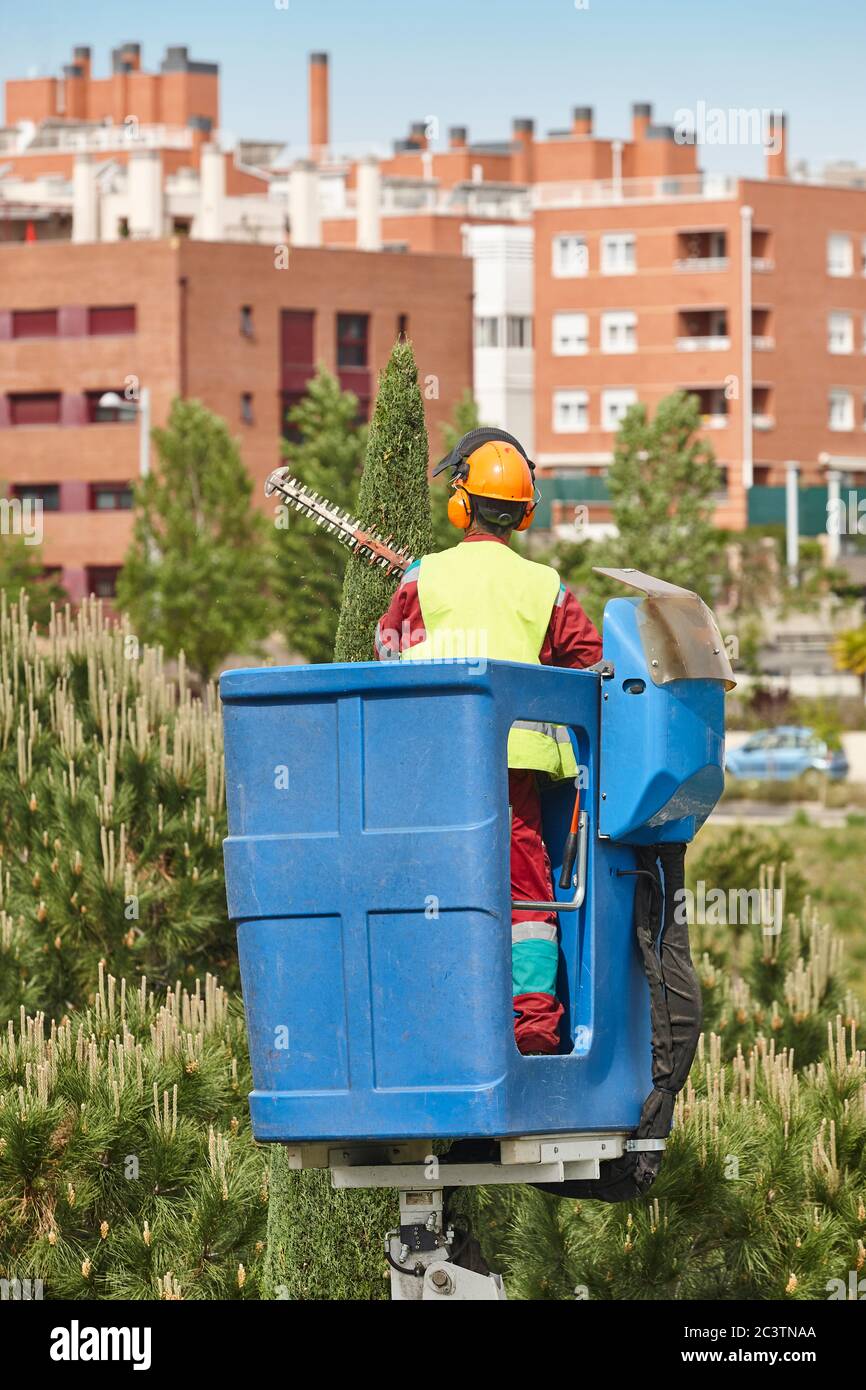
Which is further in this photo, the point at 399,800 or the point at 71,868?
the point at 71,868

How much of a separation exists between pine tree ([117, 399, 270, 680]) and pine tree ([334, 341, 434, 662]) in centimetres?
4407

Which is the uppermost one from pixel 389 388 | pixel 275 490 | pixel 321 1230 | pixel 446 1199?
pixel 389 388

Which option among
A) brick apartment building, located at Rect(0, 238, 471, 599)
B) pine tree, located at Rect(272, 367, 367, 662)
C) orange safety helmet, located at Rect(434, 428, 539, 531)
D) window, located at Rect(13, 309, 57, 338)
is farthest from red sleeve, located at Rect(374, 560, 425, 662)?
window, located at Rect(13, 309, 57, 338)

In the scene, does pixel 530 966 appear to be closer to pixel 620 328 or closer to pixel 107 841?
pixel 107 841

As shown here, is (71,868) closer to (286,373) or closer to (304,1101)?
(304,1101)

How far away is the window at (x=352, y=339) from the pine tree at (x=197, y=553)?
2009 cm

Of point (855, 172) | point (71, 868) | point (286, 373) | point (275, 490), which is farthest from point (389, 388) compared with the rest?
point (855, 172)

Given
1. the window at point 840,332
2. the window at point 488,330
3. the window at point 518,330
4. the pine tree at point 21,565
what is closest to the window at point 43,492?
the pine tree at point 21,565

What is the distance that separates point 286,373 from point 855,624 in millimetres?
19981

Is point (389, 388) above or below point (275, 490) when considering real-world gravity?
above

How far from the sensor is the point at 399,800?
557cm

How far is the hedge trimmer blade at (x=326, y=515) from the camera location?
21.3 feet

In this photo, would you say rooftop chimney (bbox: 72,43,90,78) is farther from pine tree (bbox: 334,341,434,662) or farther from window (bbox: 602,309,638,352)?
pine tree (bbox: 334,341,434,662)

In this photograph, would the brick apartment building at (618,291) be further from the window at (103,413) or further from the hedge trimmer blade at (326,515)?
the hedge trimmer blade at (326,515)
